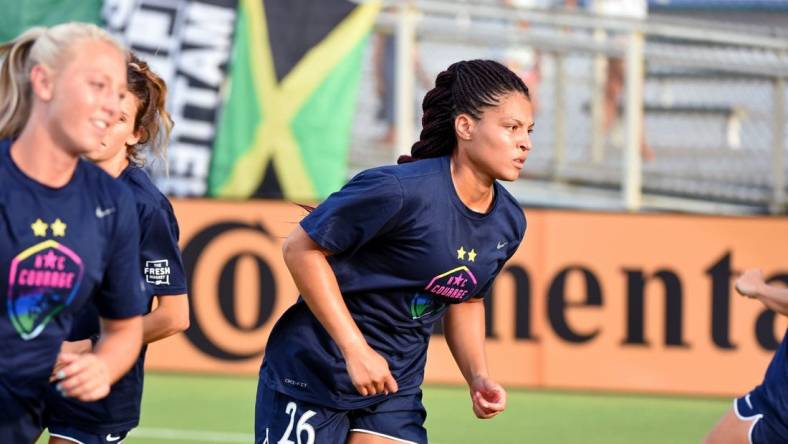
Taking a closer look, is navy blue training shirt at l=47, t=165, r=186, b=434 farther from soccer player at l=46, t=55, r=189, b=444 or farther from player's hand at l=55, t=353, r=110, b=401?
player's hand at l=55, t=353, r=110, b=401

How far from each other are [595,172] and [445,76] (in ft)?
24.6

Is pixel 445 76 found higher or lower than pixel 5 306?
higher

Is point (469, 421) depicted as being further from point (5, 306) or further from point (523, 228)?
point (5, 306)

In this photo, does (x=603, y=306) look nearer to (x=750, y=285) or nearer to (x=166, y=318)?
(x=750, y=285)

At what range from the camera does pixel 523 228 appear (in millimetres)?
5305

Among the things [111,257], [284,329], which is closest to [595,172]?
[284,329]

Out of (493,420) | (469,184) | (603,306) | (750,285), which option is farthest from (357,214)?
(603,306)

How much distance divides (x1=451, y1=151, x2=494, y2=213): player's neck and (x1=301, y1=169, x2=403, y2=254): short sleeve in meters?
0.26

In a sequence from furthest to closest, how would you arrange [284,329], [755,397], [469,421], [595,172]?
[595,172] < [469,421] < [755,397] < [284,329]

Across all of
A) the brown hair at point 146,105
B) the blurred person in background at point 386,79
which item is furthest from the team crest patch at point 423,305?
the blurred person in background at point 386,79

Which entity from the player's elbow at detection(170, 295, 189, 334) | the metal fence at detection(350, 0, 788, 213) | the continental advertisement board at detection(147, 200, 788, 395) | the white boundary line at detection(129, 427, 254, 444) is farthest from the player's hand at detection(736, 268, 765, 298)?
the metal fence at detection(350, 0, 788, 213)

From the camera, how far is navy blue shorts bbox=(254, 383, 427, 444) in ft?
16.5

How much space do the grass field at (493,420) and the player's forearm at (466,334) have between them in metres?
3.33

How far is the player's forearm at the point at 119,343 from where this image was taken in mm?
4031
